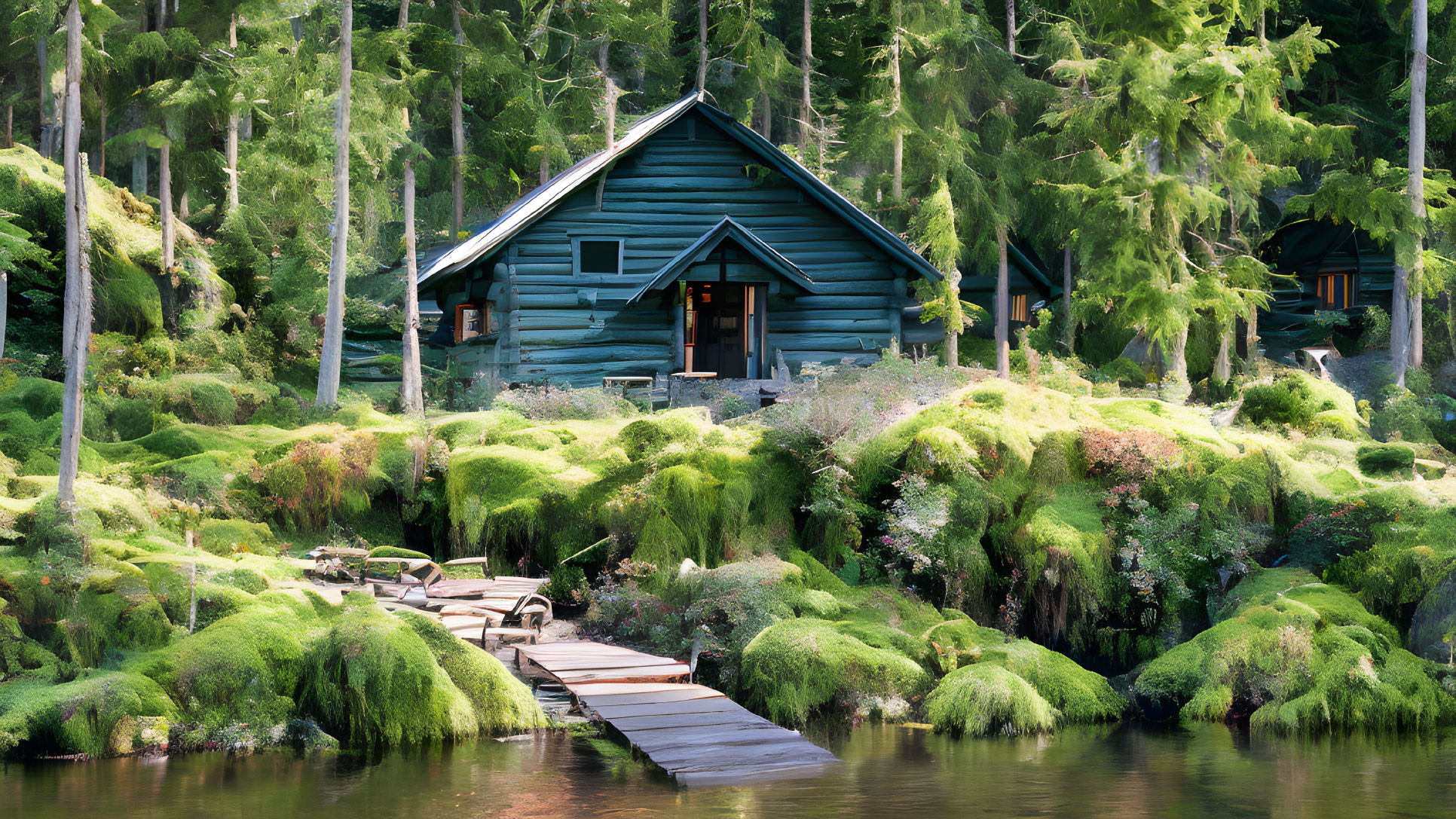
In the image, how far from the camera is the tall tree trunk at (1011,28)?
38.2 metres

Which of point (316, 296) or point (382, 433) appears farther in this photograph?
point (316, 296)

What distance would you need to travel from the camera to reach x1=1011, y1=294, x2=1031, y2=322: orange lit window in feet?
132

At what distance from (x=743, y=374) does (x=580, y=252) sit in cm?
426

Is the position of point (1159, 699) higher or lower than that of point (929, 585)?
lower

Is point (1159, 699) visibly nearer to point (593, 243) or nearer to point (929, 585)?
point (929, 585)

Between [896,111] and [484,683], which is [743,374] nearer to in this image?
[896,111]

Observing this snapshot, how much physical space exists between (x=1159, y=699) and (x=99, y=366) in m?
21.7

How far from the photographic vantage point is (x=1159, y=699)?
14.4 m

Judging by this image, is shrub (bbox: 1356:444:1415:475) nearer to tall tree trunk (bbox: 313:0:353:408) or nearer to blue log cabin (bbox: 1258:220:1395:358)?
tall tree trunk (bbox: 313:0:353:408)

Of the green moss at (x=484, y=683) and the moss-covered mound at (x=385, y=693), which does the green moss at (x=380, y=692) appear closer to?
the moss-covered mound at (x=385, y=693)

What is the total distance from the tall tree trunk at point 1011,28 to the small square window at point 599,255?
1750 centimetres

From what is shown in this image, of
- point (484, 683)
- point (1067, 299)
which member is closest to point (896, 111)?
point (1067, 299)

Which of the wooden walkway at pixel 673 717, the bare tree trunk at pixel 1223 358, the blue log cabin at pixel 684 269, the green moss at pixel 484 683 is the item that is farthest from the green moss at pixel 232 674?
the bare tree trunk at pixel 1223 358

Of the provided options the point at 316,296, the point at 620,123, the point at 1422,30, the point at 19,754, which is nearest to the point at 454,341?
the point at 316,296
